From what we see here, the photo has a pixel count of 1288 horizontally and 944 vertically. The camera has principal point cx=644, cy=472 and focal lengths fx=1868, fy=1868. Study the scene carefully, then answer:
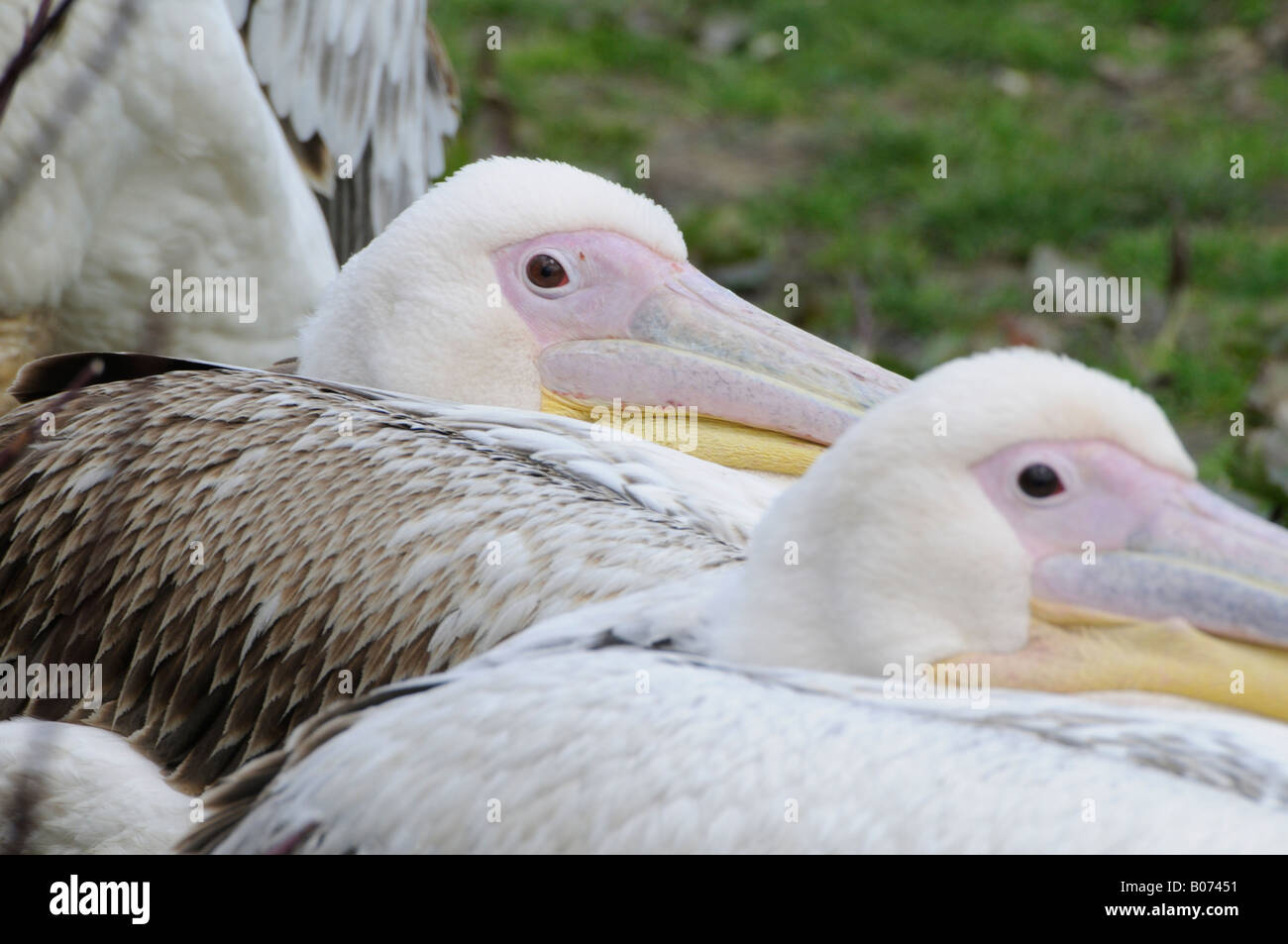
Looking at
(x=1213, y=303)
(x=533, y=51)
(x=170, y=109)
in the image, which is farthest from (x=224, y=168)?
(x=533, y=51)

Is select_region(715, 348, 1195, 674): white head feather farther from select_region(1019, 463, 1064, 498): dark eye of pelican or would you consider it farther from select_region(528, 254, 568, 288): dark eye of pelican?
select_region(528, 254, 568, 288): dark eye of pelican

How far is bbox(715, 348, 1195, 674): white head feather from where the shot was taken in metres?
1.66

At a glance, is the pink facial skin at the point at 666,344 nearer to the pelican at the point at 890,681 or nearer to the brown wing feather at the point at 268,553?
the brown wing feather at the point at 268,553

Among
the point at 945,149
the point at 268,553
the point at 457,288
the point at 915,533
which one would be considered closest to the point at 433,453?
the point at 268,553

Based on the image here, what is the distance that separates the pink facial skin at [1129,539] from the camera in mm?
1680

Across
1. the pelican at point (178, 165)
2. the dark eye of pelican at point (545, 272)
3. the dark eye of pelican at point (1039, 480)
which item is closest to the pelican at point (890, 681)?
the dark eye of pelican at point (1039, 480)

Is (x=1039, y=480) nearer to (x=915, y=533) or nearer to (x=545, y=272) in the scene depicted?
(x=915, y=533)

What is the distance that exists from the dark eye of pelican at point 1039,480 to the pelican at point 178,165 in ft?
4.66

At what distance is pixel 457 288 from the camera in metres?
2.55

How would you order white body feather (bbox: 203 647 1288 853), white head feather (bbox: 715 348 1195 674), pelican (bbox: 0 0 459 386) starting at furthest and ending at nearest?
pelican (bbox: 0 0 459 386)
white head feather (bbox: 715 348 1195 674)
white body feather (bbox: 203 647 1288 853)

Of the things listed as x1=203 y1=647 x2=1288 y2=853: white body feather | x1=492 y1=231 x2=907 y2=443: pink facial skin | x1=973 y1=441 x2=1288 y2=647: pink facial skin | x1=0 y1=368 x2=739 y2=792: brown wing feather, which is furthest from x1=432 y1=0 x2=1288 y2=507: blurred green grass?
x1=203 y1=647 x2=1288 y2=853: white body feather

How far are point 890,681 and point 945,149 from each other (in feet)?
14.2

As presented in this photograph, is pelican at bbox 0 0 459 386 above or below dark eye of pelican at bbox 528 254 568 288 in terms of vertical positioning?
above

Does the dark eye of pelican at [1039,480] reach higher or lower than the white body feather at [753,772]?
higher
